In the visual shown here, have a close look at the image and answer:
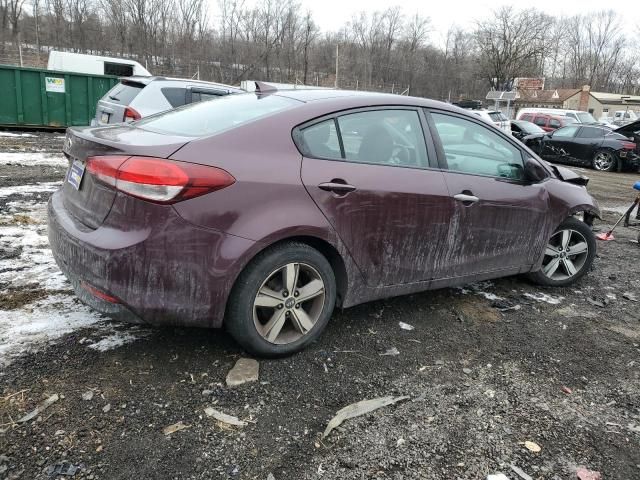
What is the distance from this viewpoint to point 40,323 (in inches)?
129

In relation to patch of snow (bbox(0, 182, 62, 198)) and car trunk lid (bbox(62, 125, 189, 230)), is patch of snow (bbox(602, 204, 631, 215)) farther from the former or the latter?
patch of snow (bbox(0, 182, 62, 198))

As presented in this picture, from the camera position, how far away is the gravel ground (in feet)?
7.52

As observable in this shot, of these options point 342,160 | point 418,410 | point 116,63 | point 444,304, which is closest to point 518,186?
point 444,304

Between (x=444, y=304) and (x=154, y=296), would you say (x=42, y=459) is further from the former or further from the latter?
(x=444, y=304)

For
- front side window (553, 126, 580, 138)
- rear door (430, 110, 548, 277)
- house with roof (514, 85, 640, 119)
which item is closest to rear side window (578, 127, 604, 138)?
front side window (553, 126, 580, 138)

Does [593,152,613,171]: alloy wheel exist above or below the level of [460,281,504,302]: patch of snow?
above

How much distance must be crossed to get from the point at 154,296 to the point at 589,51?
4173 inches

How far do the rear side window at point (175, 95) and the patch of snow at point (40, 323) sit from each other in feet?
18.6

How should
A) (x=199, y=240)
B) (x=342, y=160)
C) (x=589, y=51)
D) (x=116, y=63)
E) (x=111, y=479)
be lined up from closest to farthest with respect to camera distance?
(x=111, y=479), (x=199, y=240), (x=342, y=160), (x=116, y=63), (x=589, y=51)

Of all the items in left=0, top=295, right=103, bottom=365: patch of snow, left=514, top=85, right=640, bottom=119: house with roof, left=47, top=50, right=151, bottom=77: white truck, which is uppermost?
left=514, top=85, right=640, bottom=119: house with roof

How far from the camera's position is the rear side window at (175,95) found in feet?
28.3

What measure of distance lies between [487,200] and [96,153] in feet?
8.46

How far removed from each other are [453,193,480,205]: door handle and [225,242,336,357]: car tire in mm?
1094

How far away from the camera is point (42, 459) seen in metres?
2.18
